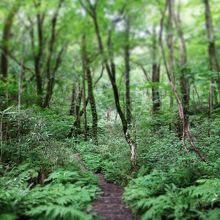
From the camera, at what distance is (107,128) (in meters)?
13.9

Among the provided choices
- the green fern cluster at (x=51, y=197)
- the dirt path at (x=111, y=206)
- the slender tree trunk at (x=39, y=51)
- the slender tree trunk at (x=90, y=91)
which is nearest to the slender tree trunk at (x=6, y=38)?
the slender tree trunk at (x=39, y=51)

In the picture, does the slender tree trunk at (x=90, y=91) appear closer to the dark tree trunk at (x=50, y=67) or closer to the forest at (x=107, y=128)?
the forest at (x=107, y=128)

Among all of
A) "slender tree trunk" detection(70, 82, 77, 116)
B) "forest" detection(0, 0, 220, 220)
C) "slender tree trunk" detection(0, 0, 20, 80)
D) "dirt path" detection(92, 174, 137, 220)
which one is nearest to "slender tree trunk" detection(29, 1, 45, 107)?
"forest" detection(0, 0, 220, 220)

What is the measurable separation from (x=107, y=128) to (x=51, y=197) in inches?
297

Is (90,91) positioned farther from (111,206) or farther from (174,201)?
(174,201)

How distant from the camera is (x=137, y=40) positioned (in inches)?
826

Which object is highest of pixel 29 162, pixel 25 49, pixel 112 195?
pixel 25 49

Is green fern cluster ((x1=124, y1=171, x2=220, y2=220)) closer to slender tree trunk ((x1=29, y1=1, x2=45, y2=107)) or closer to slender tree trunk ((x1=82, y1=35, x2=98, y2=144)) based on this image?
slender tree trunk ((x1=82, y1=35, x2=98, y2=144))

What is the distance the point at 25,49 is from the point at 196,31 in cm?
1024

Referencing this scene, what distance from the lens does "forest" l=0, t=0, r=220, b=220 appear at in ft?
20.8

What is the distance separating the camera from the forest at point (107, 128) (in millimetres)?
6340

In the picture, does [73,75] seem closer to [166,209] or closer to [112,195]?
[112,195]

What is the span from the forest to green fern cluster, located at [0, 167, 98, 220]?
0.07 ft

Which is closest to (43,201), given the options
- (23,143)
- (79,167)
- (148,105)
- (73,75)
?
(79,167)
